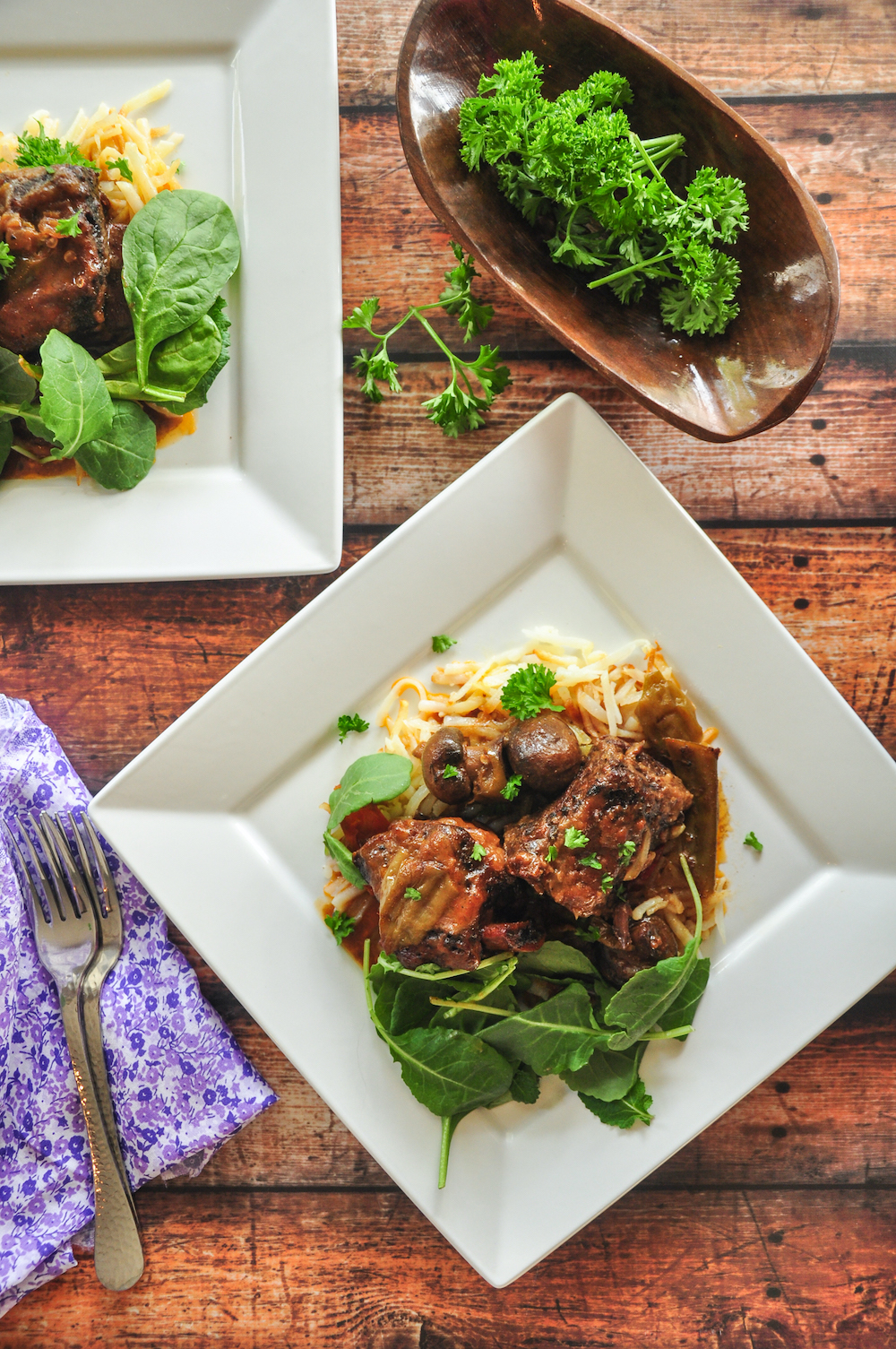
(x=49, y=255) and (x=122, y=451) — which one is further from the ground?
(x=49, y=255)

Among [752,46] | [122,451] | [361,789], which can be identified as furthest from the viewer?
[752,46]

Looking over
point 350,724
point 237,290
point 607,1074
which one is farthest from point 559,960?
point 237,290

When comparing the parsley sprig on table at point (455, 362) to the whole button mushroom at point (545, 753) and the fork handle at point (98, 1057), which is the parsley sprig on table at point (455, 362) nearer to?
the whole button mushroom at point (545, 753)

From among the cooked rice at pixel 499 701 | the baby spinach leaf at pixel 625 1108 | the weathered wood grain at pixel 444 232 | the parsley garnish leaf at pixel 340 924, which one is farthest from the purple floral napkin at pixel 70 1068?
the weathered wood grain at pixel 444 232

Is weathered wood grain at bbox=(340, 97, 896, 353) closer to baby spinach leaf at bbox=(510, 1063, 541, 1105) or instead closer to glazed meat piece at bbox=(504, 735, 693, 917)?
glazed meat piece at bbox=(504, 735, 693, 917)

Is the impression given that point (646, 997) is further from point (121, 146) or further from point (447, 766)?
point (121, 146)

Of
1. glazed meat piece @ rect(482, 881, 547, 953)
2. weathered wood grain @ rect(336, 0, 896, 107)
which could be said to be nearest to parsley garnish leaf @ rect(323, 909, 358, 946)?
glazed meat piece @ rect(482, 881, 547, 953)

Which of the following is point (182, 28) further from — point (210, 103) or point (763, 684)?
point (763, 684)
